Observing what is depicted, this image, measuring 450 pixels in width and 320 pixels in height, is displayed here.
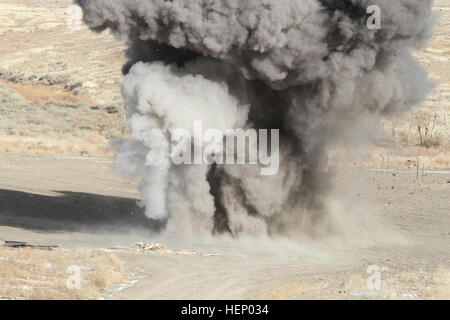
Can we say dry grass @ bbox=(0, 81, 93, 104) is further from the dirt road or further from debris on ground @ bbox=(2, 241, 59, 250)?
debris on ground @ bbox=(2, 241, 59, 250)

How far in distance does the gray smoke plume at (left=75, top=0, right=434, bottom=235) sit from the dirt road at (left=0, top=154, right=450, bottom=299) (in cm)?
133

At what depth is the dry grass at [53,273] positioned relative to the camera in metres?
15.4

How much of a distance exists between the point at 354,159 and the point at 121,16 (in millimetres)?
23900

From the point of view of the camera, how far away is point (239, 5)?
2095 centimetres

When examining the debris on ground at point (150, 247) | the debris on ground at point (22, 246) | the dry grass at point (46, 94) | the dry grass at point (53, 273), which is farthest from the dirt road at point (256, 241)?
the dry grass at point (46, 94)

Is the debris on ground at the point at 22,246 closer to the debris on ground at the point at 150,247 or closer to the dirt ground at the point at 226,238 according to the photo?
the dirt ground at the point at 226,238

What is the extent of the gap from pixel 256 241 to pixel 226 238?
976 mm

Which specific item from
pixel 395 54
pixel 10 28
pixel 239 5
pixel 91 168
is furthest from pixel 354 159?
pixel 10 28

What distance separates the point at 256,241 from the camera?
23297 mm

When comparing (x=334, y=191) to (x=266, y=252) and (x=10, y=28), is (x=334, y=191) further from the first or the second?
(x=10, y=28)

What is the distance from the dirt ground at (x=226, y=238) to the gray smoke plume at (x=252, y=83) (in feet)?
4.42

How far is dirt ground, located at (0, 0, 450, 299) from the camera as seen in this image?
17250 millimetres

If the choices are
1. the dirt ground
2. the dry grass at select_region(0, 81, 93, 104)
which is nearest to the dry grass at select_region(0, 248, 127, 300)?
the dirt ground

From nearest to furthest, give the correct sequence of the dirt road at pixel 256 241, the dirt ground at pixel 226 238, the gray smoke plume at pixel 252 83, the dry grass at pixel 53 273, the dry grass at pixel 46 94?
the dry grass at pixel 53 273 → the dirt road at pixel 256 241 → the dirt ground at pixel 226 238 → the gray smoke plume at pixel 252 83 → the dry grass at pixel 46 94
